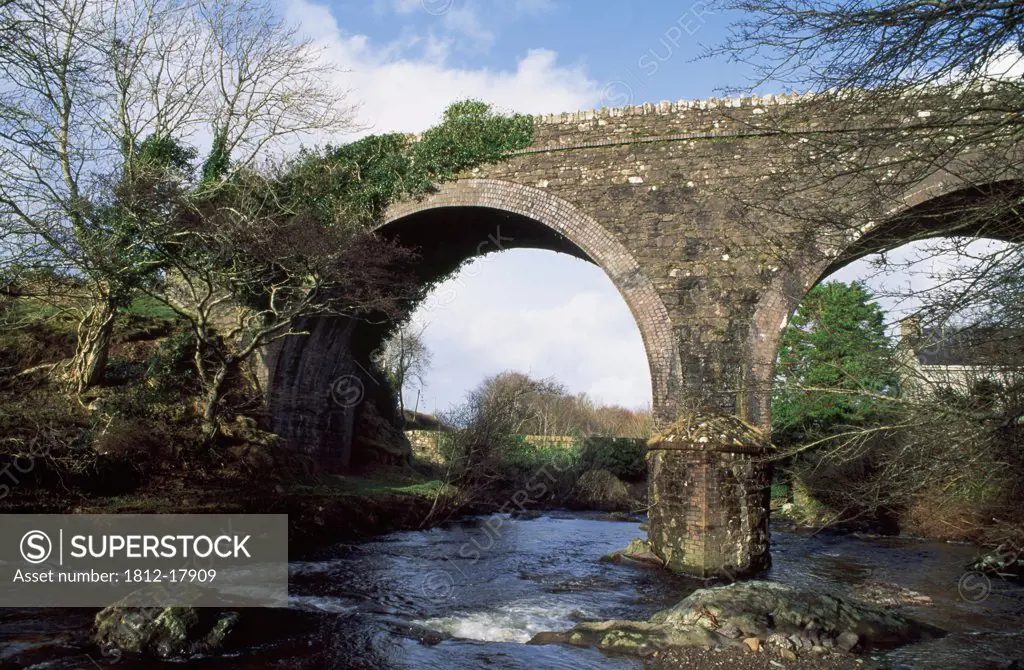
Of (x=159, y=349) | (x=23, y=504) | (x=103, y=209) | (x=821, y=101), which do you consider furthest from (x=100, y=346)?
(x=821, y=101)

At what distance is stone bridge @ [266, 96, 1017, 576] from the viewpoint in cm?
957

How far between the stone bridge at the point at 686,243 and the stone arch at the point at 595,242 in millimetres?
18

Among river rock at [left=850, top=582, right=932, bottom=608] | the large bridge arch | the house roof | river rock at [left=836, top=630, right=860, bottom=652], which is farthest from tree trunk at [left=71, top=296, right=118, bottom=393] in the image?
river rock at [left=850, top=582, right=932, bottom=608]

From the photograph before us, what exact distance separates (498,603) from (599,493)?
14.1 meters

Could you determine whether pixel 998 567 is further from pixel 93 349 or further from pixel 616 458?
pixel 93 349

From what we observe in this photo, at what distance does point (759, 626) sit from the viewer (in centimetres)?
653

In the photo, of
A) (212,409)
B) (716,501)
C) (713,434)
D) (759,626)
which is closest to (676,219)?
(713,434)

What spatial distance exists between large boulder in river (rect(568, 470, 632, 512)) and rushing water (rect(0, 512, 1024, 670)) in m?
7.42

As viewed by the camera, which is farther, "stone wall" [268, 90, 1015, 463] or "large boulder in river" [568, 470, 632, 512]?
"large boulder in river" [568, 470, 632, 512]

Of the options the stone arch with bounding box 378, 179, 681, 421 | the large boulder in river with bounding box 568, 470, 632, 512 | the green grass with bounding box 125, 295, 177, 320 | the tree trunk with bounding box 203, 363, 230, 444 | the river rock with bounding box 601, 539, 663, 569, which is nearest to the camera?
the river rock with bounding box 601, 539, 663, 569

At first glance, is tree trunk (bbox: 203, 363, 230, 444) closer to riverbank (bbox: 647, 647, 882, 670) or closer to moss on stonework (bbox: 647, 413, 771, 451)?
moss on stonework (bbox: 647, 413, 771, 451)

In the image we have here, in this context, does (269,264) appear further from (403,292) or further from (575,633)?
(575,633)

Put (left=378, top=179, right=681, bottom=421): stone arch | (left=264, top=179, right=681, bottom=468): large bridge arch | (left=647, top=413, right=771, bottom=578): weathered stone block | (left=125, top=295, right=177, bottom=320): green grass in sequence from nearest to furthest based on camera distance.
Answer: (left=647, top=413, right=771, bottom=578): weathered stone block
(left=378, top=179, right=681, bottom=421): stone arch
(left=264, top=179, right=681, bottom=468): large bridge arch
(left=125, top=295, right=177, bottom=320): green grass

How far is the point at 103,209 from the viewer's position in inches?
407
